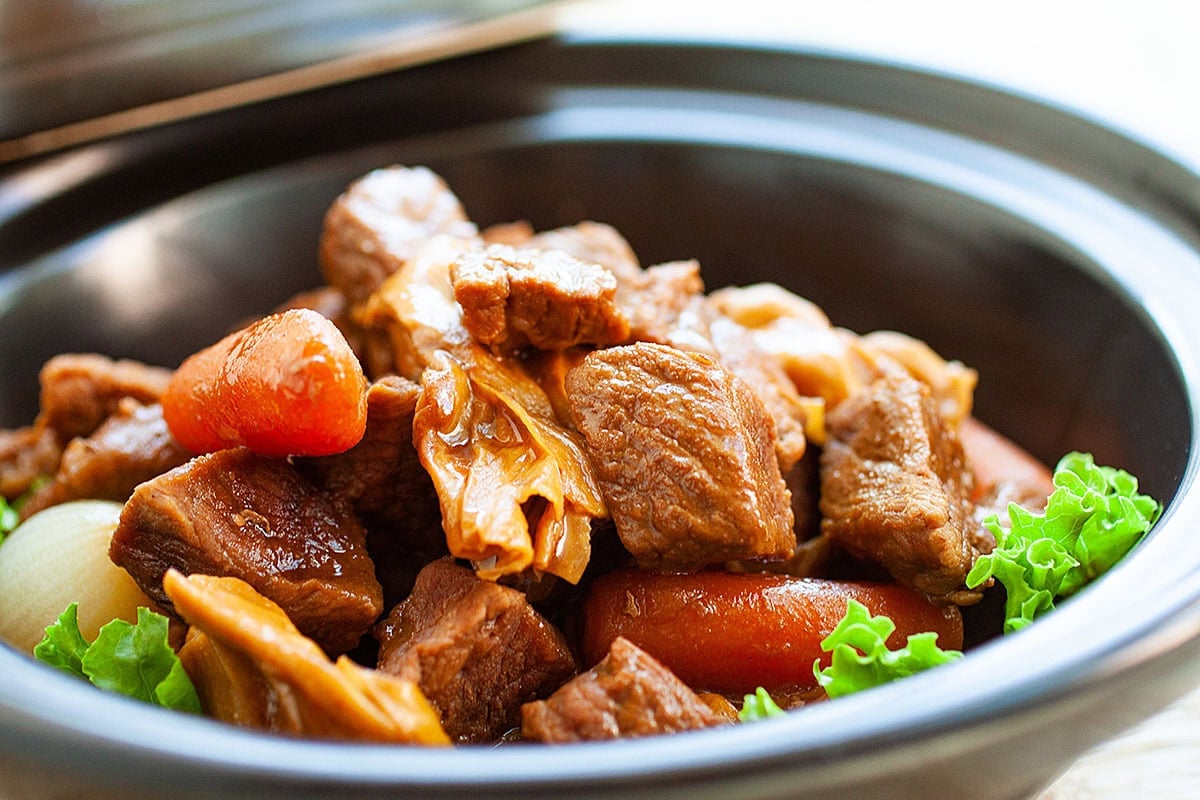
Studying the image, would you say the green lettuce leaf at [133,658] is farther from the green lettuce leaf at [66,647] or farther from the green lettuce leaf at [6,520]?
the green lettuce leaf at [6,520]

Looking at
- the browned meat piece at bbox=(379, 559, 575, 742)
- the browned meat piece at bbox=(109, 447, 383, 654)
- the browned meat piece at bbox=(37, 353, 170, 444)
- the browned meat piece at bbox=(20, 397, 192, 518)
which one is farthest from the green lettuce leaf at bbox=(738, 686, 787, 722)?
the browned meat piece at bbox=(37, 353, 170, 444)

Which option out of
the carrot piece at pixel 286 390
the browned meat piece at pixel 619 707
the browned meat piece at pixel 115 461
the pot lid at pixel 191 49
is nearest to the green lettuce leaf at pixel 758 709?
the browned meat piece at pixel 619 707

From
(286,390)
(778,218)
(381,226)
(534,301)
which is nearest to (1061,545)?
(534,301)

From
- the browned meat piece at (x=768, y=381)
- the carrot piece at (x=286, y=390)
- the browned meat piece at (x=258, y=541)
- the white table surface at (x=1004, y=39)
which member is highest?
the white table surface at (x=1004, y=39)

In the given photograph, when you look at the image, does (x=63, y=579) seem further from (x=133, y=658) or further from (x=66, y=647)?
(x=133, y=658)

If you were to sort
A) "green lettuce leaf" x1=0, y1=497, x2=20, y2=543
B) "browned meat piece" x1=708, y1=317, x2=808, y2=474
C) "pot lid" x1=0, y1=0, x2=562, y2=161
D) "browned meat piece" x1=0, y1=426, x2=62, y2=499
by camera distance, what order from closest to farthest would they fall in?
"browned meat piece" x1=708, y1=317, x2=808, y2=474, "green lettuce leaf" x1=0, y1=497, x2=20, y2=543, "browned meat piece" x1=0, y1=426, x2=62, y2=499, "pot lid" x1=0, y1=0, x2=562, y2=161

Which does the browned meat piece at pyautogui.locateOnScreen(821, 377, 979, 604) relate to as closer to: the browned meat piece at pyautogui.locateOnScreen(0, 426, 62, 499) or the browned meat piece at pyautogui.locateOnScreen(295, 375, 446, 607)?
the browned meat piece at pyautogui.locateOnScreen(295, 375, 446, 607)
